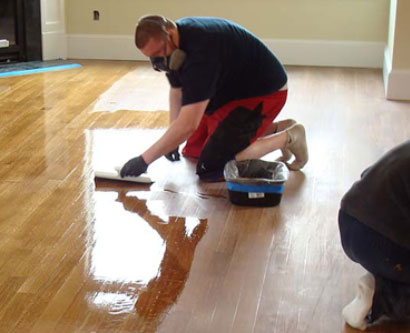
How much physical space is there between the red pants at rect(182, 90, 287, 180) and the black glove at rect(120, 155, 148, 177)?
12.5 inches

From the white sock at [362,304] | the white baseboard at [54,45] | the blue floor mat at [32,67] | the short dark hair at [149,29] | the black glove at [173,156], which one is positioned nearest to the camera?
the white sock at [362,304]

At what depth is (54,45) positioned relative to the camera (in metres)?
6.21

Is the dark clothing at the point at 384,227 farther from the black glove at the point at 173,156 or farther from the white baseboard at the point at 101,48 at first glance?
the white baseboard at the point at 101,48

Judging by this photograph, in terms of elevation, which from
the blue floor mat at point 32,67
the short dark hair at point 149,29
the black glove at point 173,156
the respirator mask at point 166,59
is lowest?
the black glove at point 173,156

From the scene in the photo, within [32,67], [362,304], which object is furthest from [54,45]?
[362,304]

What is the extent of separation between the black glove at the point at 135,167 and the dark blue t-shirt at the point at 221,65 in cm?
34

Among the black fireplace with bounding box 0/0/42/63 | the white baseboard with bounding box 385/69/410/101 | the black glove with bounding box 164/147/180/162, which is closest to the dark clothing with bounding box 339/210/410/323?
the black glove with bounding box 164/147/180/162

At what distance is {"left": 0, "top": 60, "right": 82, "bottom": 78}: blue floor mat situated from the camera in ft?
18.2

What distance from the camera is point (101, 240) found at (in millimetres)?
2744

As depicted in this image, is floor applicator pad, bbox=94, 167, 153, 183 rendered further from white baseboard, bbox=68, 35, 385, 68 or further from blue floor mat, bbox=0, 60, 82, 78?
white baseboard, bbox=68, 35, 385, 68

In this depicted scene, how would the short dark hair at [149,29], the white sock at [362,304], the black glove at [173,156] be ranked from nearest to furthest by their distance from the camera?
the white sock at [362,304]
the short dark hair at [149,29]
the black glove at [173,156]

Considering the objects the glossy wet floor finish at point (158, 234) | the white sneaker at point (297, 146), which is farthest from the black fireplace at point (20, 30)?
the white sneaker at point (297, 146)

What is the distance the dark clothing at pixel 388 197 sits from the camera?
6.39 feet

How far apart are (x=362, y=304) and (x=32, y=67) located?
4.26m
